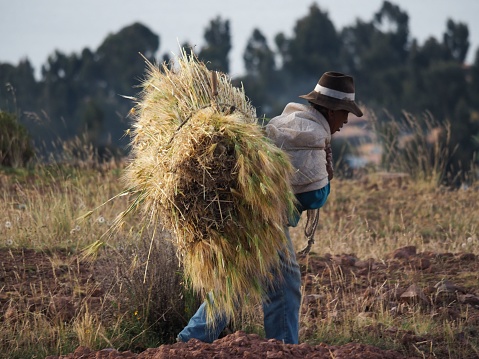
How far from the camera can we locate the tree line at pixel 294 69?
42594 mm

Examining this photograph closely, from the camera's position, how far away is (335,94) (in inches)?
209

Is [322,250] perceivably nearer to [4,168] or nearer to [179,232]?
[179,232]

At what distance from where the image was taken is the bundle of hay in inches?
179

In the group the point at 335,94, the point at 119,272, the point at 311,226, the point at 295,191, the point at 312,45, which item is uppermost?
the point at 312,45

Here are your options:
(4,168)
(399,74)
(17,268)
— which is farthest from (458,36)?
(17,268)

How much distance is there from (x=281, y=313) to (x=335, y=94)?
1.29 metres

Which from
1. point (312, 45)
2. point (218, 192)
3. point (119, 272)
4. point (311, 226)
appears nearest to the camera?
point (218, 192)

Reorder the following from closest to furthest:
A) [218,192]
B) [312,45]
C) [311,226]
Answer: [218,192] → [311,226] → [312,45]

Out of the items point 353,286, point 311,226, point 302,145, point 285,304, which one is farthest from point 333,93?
point 353,286

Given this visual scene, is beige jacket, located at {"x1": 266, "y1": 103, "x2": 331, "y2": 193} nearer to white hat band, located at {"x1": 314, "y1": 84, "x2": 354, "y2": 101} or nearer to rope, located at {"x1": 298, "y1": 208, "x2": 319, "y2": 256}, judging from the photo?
white hat band, located at {"x1": 314, "y1": 84, "x2": 354, "y2": 101}

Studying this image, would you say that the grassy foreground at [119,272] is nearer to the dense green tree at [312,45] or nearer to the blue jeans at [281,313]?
the blue jeans at [281,313]

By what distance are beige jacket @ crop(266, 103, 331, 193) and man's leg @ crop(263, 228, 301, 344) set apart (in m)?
0.31

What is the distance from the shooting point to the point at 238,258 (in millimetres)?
4664

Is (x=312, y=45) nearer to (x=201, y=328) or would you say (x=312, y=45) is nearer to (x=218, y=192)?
(x=201, y=328)
